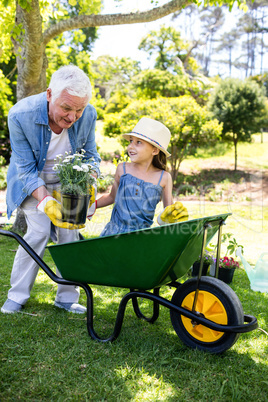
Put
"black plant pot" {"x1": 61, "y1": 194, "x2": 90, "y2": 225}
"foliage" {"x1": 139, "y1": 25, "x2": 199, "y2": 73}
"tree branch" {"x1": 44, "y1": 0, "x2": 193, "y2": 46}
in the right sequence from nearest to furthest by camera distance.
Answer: "black plant pot" {"x1": 61, "y1": 194, "x2": 90, "y2": 225} → "tree branch" {"x1": 44, "y1": 0, "x2": 193, "y2": 46} → "foliage" {"x1": 139, "y1": 25, "x2": 199, "y2": 73}

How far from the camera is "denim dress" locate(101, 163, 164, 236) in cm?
229

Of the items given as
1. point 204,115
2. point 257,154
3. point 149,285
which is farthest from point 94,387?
point 257,154

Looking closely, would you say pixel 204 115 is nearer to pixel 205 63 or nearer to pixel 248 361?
pixel 248 361

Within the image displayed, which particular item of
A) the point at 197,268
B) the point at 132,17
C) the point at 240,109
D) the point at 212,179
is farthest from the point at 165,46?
the point at 197,268

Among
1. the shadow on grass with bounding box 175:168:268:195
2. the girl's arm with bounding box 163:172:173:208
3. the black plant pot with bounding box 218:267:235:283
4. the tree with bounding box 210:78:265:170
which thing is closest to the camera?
the girl's arm with bounding box 163:172:173:208

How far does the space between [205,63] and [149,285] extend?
→ 36.0m

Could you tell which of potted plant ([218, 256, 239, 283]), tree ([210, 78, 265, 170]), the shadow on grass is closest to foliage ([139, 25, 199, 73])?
tree ([210, 78, 265, 170])

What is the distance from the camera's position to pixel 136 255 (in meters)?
1.74

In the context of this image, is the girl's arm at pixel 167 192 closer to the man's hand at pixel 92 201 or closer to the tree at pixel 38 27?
the man's hand at pixel 92 201

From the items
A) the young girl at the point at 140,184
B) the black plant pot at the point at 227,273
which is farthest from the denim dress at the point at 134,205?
the black plant pot at the point at 227,273

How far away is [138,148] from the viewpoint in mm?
2352

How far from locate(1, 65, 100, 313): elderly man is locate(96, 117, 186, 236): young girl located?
24cm

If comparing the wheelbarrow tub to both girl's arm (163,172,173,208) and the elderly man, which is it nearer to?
the elderly man

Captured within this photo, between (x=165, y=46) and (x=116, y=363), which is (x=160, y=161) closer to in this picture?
(x=116, y=363)
